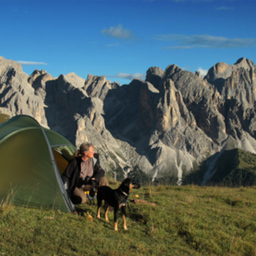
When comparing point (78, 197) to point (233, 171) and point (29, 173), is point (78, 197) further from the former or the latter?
point (233, 171)

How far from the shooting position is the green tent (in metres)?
9.94

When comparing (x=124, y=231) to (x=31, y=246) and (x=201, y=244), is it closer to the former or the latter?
(x=201, y=244)

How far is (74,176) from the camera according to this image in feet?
34.2

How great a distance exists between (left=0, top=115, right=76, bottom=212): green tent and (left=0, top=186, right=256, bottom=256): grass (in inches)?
18.9

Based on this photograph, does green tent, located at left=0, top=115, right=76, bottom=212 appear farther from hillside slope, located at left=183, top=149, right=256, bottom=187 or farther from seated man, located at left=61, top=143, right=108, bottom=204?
hillside slope, located at left=183, top=149, right=256, bottom=187

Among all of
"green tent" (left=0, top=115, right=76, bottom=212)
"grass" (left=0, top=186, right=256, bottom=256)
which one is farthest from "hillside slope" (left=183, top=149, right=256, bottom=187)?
"green tent" (left=0, top=115, right=76, bottom=212)

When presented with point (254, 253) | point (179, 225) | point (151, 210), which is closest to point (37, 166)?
point (151, 210)

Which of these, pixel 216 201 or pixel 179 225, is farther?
pixel 216 201

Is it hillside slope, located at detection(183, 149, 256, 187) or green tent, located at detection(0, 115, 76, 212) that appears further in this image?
hillside slope, located at detection(183, 149, 256, 187)

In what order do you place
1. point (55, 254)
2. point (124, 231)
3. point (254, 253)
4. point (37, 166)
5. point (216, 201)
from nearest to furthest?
point (55, 254), point (254, 253), point (124, 231), point (37, 166), point (216, 201)

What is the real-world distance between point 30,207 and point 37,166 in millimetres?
1418

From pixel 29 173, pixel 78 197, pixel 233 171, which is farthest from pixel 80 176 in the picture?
pixel 233 171

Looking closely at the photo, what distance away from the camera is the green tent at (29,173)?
9.94 meters

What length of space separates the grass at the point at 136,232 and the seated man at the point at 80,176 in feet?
2.09
